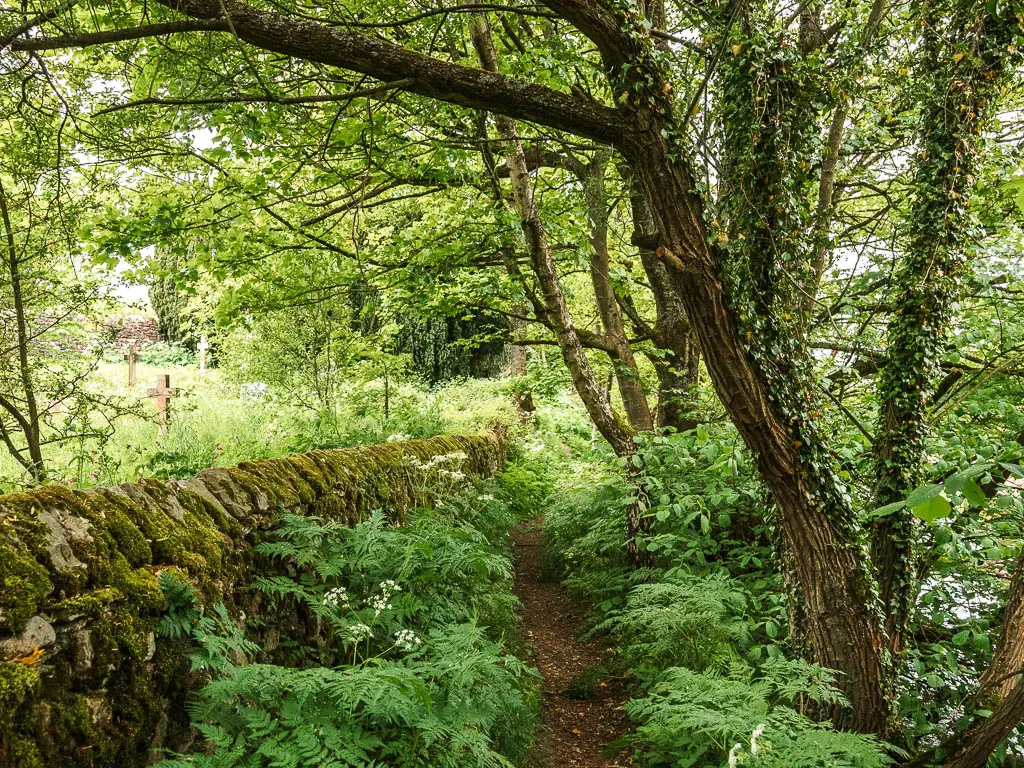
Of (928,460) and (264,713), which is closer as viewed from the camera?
(264,713)

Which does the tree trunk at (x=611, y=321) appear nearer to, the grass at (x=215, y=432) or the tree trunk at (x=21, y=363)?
the grass at (x=215, y=432)

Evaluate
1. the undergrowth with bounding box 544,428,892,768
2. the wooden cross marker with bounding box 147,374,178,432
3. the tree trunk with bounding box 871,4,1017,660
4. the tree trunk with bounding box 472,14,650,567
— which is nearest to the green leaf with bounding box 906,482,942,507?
the undergrowth with bounding box 544,428,892,768

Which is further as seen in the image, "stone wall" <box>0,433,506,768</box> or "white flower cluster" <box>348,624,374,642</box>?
"white flower cluster" <box>348,624,374,642</box>

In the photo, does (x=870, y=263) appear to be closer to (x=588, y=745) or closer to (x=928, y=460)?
(x=928, y=460)

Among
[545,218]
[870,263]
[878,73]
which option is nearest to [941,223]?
[870,263]

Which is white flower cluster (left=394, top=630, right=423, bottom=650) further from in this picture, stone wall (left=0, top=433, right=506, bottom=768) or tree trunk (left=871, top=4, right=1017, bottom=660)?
tree trunk (left=871, top=4, right=1017, bottom=660)

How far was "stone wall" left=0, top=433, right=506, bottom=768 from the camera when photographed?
1.81 metres

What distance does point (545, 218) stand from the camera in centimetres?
859

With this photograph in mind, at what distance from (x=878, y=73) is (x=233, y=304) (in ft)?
22.1

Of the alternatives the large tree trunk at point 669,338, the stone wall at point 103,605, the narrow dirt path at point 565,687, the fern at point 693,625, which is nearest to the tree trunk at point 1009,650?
the fern at point 693,625

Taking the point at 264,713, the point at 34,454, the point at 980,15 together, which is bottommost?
the point at 264,713

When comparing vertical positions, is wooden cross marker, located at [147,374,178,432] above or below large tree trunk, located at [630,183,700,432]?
below

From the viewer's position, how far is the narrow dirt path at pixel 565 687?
14.5 feet

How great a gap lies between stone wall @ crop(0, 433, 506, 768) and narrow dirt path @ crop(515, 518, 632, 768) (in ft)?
8.24
